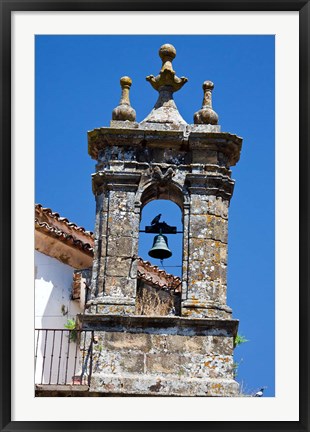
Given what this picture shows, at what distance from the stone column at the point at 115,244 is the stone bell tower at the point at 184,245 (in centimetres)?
1

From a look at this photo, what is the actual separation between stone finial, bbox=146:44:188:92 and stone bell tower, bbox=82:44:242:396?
1cm

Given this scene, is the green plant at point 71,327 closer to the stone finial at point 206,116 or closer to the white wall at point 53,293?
the white wall at point 53,293

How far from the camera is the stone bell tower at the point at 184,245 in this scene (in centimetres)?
1421

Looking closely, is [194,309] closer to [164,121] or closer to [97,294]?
[97,294]

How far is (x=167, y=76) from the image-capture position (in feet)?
53.0

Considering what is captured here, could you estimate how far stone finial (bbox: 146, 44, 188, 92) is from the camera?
1616 cm

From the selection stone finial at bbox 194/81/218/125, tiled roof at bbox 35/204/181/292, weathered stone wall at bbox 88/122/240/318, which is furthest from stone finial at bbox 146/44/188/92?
tiled roof at bbox 35/204/181/292

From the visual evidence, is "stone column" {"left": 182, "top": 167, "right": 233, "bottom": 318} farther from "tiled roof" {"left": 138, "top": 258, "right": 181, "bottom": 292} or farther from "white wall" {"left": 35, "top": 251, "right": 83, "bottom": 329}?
"white wall" {"left": 35, "top": 251, "right": 83, "bottom": 329}

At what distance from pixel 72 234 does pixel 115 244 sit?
272 centimetres

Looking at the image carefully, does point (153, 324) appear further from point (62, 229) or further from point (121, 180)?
point (62, 229)
